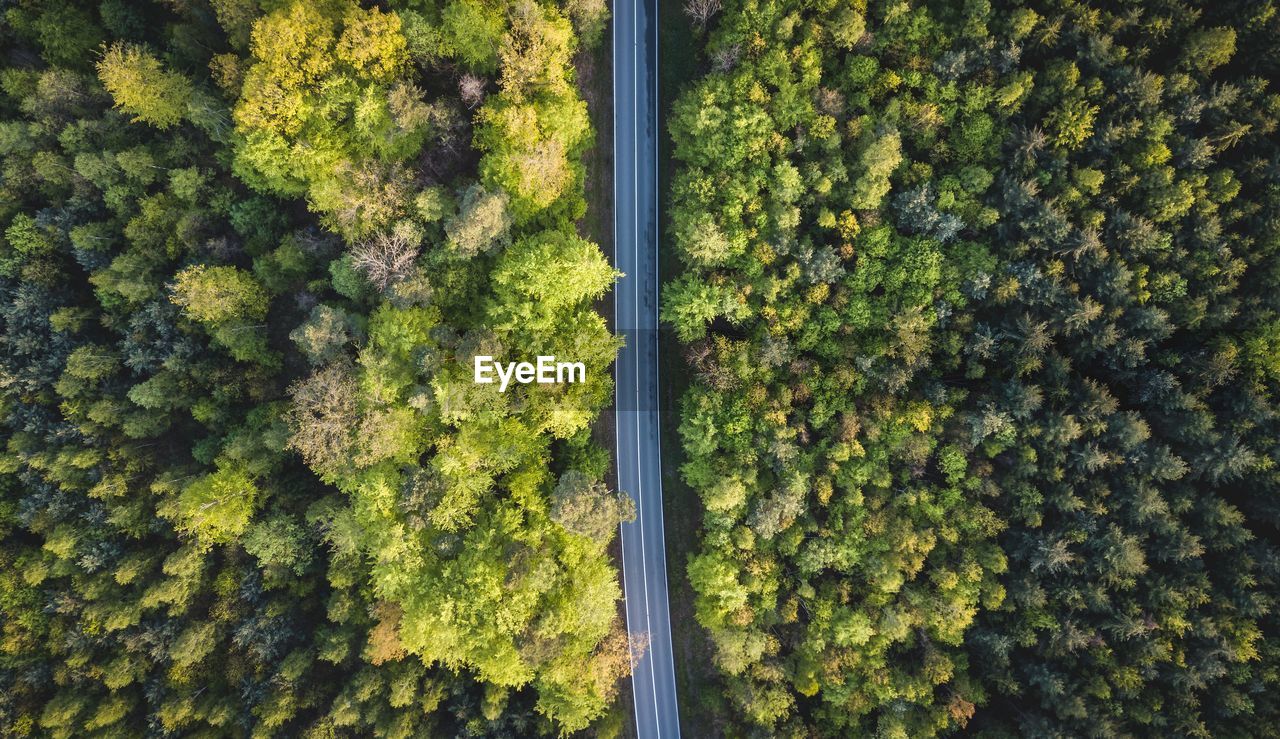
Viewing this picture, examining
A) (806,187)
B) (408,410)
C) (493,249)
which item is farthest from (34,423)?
(806,187)

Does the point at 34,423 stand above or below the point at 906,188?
below

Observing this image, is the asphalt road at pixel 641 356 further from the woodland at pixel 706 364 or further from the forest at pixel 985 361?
the forest at pixel 985 361

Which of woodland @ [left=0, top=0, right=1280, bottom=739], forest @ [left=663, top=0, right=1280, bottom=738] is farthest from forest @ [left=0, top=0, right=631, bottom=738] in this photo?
forest @ [left=663, top=0, right=1280, bottom=738]

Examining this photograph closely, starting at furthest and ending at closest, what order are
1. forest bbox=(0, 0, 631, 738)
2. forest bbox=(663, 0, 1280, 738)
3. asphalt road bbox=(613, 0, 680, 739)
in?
asphalt road bbox=(613, 0, 680, 739), forest bbox=(0, 0, 631, 738), forest bbox=(663, 0, 1280, 738)

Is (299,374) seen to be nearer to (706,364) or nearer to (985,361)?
(706,364)

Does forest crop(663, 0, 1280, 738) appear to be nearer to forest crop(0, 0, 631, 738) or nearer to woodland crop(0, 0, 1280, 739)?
woodland crop(0, 0, 1280, 739)

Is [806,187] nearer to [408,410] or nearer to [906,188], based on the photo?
[906,188]
